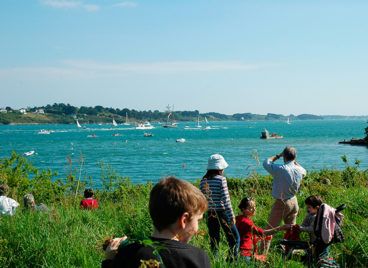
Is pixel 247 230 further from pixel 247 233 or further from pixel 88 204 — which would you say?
pixel 88 204

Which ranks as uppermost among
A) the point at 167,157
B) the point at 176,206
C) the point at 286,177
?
the point at 176,206

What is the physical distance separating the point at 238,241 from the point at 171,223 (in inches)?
168

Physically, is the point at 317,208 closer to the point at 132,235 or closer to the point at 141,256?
the point at 132,235

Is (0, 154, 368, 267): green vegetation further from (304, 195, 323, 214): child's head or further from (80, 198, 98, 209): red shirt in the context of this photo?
(304, 195, 323, 214): child's head

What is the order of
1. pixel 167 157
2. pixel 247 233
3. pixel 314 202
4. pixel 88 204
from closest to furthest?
pixel 247 233
pixel 314 202
pixel 88 204
pixel 167 157

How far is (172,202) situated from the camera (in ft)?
9.74

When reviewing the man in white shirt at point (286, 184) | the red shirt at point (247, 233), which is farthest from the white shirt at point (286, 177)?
the red shirt at point (247, 233)

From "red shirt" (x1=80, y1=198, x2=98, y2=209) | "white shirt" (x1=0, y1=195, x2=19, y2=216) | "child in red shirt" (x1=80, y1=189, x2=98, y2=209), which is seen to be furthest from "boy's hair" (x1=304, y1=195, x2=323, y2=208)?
"white shirt" (x1=0, y1=195, x2=19, y2=216)

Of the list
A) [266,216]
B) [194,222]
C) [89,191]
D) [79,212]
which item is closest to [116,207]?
[79,212]

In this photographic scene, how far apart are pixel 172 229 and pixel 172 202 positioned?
0.16 m

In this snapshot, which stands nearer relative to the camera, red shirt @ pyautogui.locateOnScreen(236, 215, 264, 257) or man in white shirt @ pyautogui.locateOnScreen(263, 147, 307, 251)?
red shirt @ pyautogui.locateOnScreen(236, 215, 264, 257)

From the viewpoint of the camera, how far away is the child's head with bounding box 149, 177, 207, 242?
2977 millimetres

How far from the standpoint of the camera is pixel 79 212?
28.1 ft

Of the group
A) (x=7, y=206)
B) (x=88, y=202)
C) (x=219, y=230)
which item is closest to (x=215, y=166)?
(x=219, y=230)
